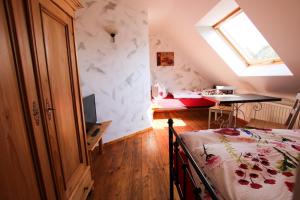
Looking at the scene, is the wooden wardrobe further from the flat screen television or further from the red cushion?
the red cushion

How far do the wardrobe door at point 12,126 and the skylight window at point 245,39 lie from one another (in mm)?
A: 2741

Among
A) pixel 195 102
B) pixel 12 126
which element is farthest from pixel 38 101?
pixel 195 102

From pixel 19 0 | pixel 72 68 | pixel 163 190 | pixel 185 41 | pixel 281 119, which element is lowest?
pixel 163 190

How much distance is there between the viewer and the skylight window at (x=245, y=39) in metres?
2.63

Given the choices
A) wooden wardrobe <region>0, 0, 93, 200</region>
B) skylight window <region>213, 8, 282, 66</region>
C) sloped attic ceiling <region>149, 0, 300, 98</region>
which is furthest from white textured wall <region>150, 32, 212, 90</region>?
wooden wardrobe <region>0, 0, 93, 200</region>

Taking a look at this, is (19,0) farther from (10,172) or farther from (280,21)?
(280,21)

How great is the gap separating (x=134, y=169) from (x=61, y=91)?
1438 millimetres

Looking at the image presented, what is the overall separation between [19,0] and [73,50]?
24.1 inches

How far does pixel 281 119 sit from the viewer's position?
2895mm

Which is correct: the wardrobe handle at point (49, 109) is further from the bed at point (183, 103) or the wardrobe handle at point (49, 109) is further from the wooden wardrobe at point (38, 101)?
the bed at point (183, 103)

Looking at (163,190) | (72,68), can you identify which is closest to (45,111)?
(72,68)

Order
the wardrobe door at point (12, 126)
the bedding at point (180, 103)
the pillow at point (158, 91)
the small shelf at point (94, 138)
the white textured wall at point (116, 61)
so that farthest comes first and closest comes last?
the pillow at point (158, 91) → the bedding at point (180, 103) → the white textured wall at point (116, 61) → the small shelf at point (94, 138) → the wardrobe door at point (12, 126)

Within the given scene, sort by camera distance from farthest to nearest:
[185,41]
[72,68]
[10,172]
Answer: [185,41] → [72,68] → [10,172]

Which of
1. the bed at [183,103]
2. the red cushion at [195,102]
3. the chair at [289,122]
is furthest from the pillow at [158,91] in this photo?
the chair at [289,122]
